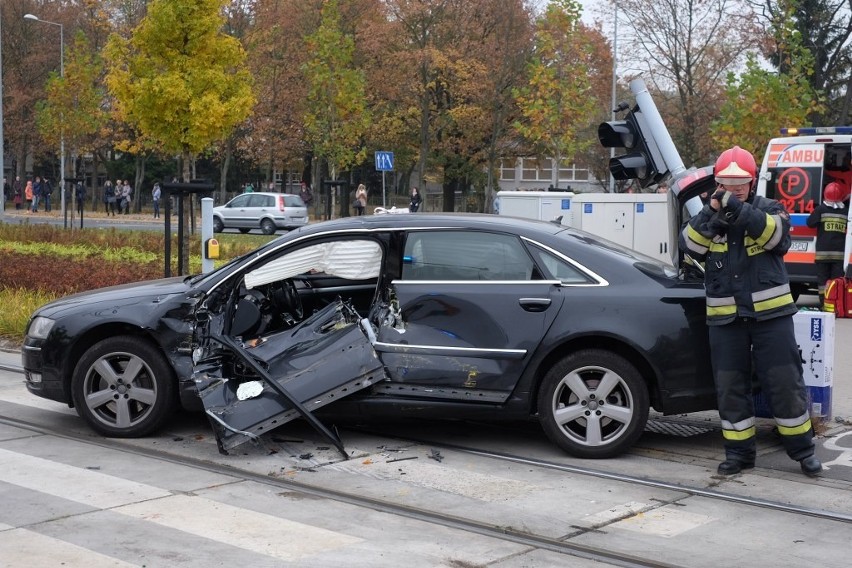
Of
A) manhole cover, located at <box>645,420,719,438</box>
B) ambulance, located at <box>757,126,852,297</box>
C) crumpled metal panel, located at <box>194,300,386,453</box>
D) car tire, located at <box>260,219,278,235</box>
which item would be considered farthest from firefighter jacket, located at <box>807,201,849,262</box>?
car tire, located at <box>260,219,278,235</box>

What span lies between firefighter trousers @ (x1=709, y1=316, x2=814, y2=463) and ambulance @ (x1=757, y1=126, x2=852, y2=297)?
1104 centimetres

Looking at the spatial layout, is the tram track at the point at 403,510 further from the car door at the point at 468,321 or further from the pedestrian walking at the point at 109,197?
the pedestrian walking at the point at 109,197

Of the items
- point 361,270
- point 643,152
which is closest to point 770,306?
point 361,270

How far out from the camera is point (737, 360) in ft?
21.9

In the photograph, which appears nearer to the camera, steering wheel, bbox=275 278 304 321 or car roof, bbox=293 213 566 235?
car roof, bbox=293 213 566 235

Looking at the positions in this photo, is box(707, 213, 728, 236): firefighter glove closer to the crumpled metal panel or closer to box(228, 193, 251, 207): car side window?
the crumpled metal panel

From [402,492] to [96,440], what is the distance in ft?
7.87

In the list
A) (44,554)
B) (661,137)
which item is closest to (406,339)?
(44,554)

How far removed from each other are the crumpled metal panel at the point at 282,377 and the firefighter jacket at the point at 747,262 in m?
2.17

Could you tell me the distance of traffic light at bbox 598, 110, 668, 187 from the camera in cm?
1020

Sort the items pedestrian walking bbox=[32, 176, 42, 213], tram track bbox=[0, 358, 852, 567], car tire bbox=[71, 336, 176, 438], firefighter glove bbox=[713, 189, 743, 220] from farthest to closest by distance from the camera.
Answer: pedestrian walking bbox=[32, 176, 42, 213], car tire bbox=[71, 336, 176, 438], firefighter glove bbox=[713, 189, 743, 220], tram track bbox=[0, 358, 852, 567]

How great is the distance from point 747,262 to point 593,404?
129 centimetres

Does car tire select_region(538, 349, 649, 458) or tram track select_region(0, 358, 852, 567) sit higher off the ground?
car tire select_region(538, 349, 649, 458)

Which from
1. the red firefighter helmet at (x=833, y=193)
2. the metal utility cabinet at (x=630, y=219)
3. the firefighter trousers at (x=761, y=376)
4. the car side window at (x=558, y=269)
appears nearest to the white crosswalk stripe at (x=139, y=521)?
the car side window at (x=558, y=269)
